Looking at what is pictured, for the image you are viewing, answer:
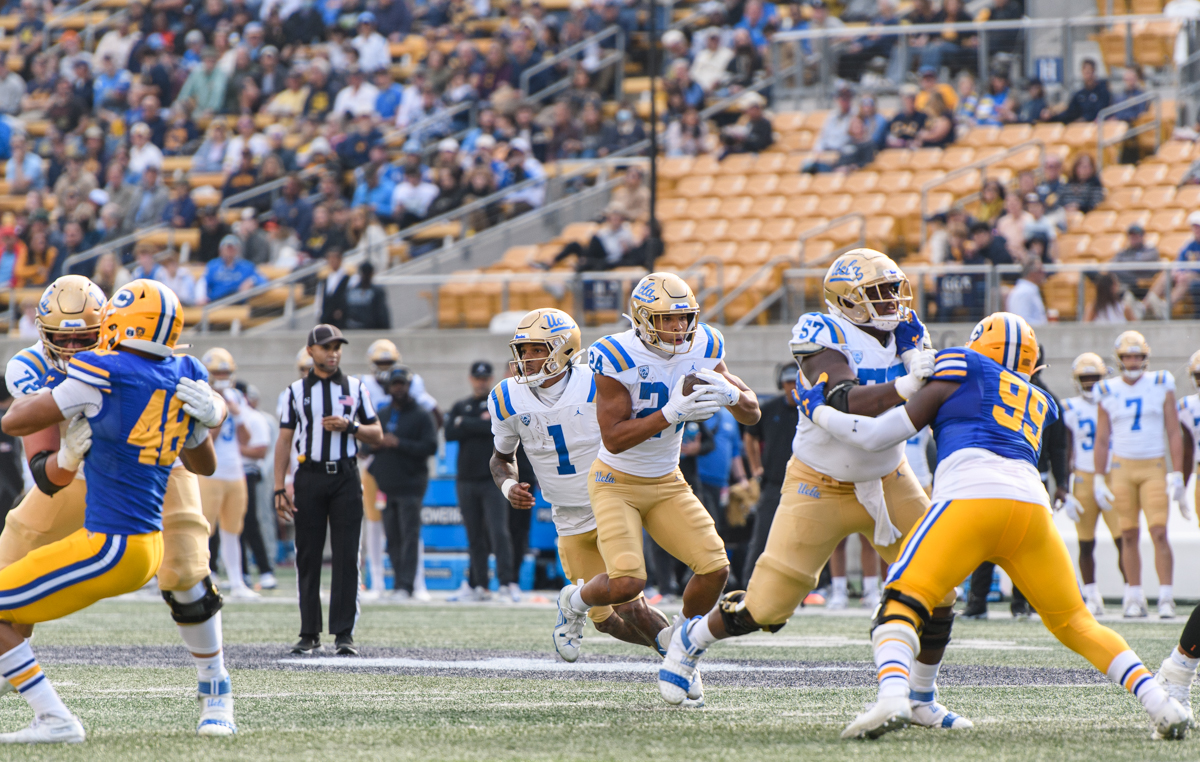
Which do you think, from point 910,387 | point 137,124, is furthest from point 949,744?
point 137,124

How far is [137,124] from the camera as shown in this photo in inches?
822

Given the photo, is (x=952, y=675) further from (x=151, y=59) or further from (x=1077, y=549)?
(x=151, y=59)

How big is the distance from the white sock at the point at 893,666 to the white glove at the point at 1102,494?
21.7 feet

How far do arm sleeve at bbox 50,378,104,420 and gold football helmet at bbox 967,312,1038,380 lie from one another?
2816 mm

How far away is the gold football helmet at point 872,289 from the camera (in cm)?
557

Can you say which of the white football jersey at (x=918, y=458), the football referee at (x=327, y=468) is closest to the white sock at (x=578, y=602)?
the football referee at (x=327, y=468)

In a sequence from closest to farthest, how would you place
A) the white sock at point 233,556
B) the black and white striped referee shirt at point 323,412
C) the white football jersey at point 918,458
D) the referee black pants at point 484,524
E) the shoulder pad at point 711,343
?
the shoulder pad at point 711,343 < the black and white striped referee shirt at point 323,412 < the white football jersey at point 918,458 < the referee black pants at point 484,524 < the white sock at point 233,556

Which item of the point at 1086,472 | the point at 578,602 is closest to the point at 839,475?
the point at 578,602

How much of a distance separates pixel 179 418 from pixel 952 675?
3663 mm

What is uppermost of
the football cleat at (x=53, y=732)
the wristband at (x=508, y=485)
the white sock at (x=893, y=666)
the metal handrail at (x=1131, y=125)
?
the metal handrail at (x=1131, y=125)

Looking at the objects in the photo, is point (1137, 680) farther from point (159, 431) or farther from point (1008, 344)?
point (159, 431)

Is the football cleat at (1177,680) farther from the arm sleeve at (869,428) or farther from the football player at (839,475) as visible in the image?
the arm sleeve at (869,428)

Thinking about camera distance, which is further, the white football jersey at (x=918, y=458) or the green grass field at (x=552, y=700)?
the white football jersey at (x=918, y=458)

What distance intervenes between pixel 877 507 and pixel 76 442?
2756 mm
